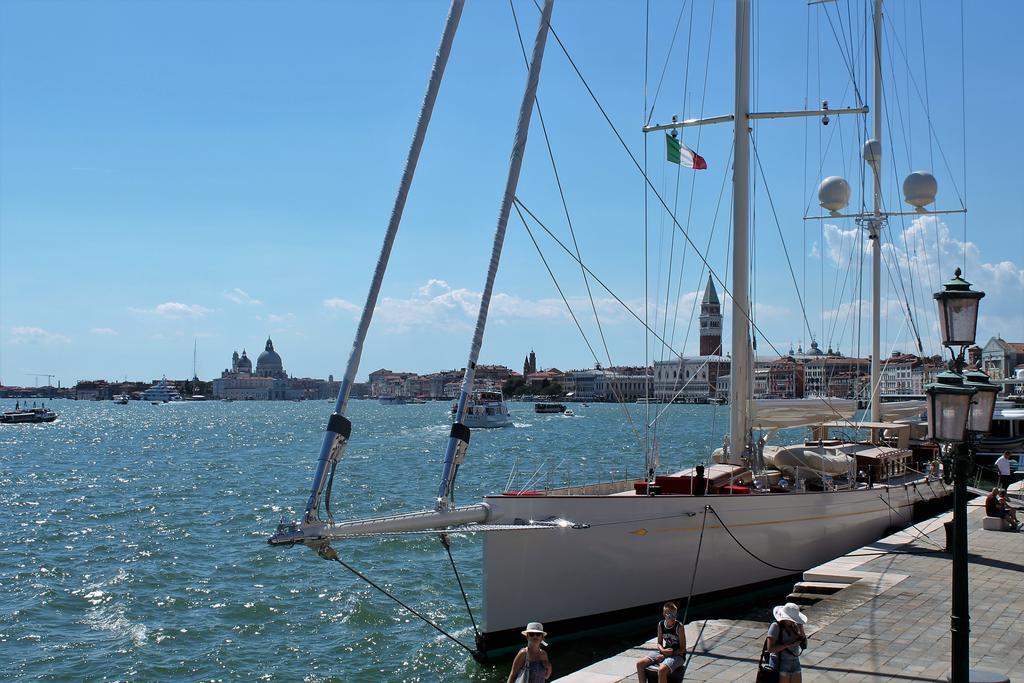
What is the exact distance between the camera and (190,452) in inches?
2633

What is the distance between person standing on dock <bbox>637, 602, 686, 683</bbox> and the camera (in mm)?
10023

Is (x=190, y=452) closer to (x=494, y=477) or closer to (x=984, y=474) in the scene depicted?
(x=494, y=477)

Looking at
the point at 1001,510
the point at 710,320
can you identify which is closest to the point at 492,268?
the point at 1001,510

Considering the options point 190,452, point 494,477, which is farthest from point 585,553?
point 190,452

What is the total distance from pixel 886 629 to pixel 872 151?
845 inches

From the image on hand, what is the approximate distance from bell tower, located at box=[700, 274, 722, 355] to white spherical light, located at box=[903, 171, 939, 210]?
12193cm

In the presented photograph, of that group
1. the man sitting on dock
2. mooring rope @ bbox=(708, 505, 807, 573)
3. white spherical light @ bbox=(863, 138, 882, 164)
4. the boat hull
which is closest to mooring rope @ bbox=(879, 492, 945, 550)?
the man sitting on dock

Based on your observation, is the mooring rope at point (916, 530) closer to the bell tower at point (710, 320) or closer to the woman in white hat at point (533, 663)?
the woman in white hat at point (533, 663)

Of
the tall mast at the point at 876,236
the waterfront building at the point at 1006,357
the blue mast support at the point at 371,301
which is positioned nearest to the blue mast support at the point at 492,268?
the blue mast support at the point at 371,301

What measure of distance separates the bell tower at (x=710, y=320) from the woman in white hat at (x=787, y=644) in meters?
144

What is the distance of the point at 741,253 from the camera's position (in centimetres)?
2055

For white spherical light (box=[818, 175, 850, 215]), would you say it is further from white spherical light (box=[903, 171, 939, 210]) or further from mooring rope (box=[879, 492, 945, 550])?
mooring rope (box=[879, 492, 945, 550])

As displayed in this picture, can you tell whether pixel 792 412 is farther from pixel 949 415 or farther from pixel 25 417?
pixel 25 417

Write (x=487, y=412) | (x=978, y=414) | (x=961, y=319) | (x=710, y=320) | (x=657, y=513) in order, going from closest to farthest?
(x=978, y=414), (x=961, y=319), (x=657, y=513), (x=487, y=412), (x=710, y=320)
